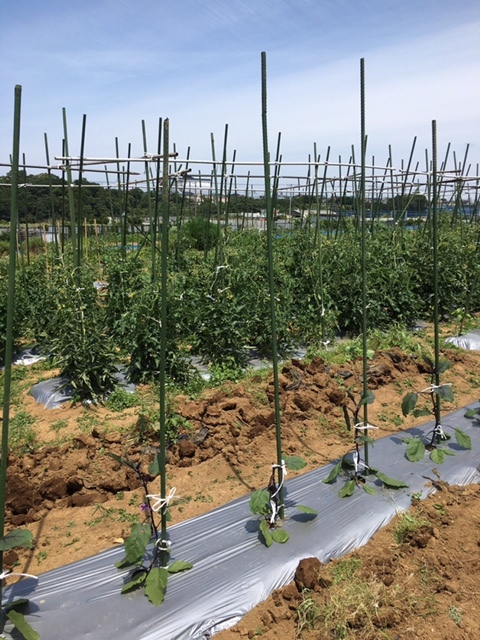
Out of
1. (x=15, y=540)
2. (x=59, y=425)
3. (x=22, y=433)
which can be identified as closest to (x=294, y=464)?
(x=15, y=540)

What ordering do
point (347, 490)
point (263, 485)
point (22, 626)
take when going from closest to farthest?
point (22, 626), point (347, 490), point (263, 485)

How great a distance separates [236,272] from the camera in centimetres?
571

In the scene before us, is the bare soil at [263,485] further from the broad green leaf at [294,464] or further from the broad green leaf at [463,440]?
the broad green leaf at [294,464]

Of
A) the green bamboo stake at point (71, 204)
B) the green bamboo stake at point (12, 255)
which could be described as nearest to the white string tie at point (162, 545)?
the green bamboo stake at point (12, 255)

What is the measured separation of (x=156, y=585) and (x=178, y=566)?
193 mm

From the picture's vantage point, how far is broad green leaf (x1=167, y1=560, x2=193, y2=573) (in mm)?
2375

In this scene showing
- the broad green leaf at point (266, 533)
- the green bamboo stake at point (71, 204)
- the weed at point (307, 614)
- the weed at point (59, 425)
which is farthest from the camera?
the green bamboo stake at point (71, 204)

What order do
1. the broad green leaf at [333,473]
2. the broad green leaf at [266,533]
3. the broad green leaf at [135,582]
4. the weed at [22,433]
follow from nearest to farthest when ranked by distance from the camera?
the broad green leaf at [135,582]
the broad green leaf at [266,533]
the broad green leaf at [333,473]
the weed at [22,433]

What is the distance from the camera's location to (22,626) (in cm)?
198

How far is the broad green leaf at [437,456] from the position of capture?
132 inches

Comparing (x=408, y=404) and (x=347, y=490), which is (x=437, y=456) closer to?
(x=408, y=404)

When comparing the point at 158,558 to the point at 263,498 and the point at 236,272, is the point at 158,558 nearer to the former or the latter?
the point at 263,498

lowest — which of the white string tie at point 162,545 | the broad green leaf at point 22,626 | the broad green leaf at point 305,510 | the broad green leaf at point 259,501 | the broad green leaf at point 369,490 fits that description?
the broad green leaf at point 22,626

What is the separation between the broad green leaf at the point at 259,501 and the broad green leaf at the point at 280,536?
5.1 inches
